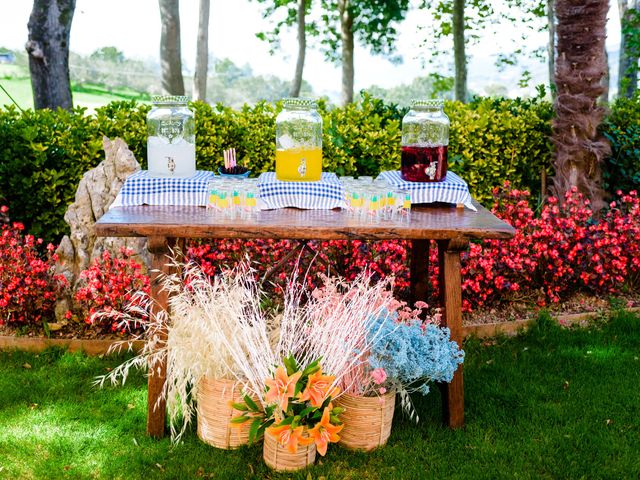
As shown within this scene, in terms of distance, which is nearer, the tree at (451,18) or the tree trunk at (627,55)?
the tree trunk at (627,55)

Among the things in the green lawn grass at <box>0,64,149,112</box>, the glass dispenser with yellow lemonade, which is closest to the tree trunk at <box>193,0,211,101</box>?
the green lawn grass at <box>0,64,149,112</box>

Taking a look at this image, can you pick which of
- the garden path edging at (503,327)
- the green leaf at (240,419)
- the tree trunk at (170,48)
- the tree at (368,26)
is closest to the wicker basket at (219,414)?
the green leaf at (240,419)

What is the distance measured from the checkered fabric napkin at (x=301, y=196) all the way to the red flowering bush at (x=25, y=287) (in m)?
1.98

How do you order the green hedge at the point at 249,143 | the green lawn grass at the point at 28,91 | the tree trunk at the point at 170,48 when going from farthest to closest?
the green lawn grass at the point at 28,91
the tree trunk at the point at 170,48
the green hedge at the point at 249,143

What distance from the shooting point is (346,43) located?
14164 millimetres

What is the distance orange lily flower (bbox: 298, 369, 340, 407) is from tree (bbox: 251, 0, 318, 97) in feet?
43.8

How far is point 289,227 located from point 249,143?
9.73 feet

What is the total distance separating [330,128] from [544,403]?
304cm

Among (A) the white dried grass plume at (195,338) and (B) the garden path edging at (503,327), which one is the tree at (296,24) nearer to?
(B) the garden path edging at (503,327)

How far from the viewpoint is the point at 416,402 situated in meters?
3.89

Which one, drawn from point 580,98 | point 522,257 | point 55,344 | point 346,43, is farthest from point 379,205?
point 346,43

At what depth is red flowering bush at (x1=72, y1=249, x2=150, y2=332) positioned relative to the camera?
4.57 m

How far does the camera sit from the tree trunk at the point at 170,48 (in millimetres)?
12164

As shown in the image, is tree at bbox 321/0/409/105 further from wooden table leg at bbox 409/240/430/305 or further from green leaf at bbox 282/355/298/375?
green leaf at bbox 282/355/298/375
